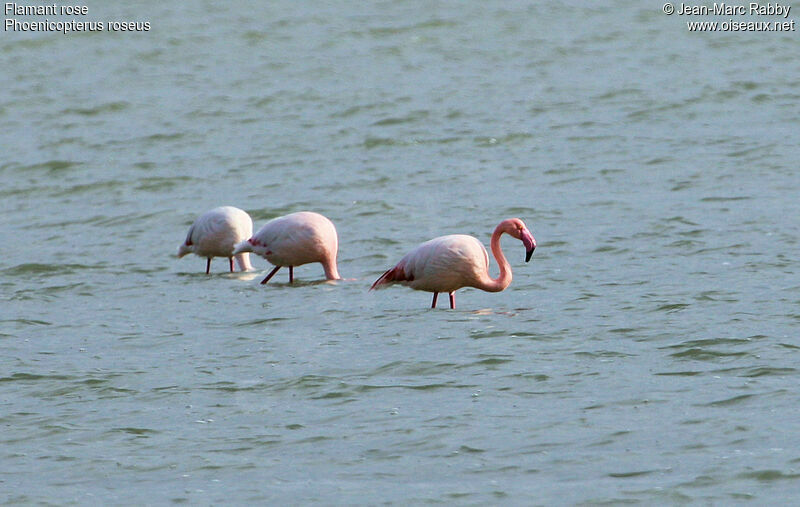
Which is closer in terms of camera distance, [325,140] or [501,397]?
[501,397]

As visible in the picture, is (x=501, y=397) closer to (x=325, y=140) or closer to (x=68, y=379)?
(x=68, y=379)

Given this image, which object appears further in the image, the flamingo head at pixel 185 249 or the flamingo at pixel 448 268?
the flamingo head at pixel 185 249

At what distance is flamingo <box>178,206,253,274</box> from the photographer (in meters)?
12.5

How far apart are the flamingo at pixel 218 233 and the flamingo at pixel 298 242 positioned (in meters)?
0.69

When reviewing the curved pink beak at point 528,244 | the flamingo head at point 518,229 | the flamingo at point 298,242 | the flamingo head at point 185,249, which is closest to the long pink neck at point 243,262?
the flamingo head at point 185,249

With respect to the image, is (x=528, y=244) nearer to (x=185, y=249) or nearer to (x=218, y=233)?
(x=218, y=233)

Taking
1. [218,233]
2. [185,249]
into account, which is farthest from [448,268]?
[185,249]

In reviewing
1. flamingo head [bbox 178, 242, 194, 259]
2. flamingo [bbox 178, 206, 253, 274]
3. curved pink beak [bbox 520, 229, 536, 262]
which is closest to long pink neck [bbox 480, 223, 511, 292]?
curved pink beak [bbox 520, 229, 536, 262]

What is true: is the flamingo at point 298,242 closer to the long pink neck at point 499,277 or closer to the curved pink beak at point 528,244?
the long pink neck at point 499,277

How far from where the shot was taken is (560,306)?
33.3 feet

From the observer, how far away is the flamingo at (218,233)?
490 inches

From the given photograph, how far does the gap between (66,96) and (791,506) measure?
20.9 meters

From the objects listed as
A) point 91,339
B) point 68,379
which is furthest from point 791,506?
point 91,339

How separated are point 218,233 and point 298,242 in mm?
1240
